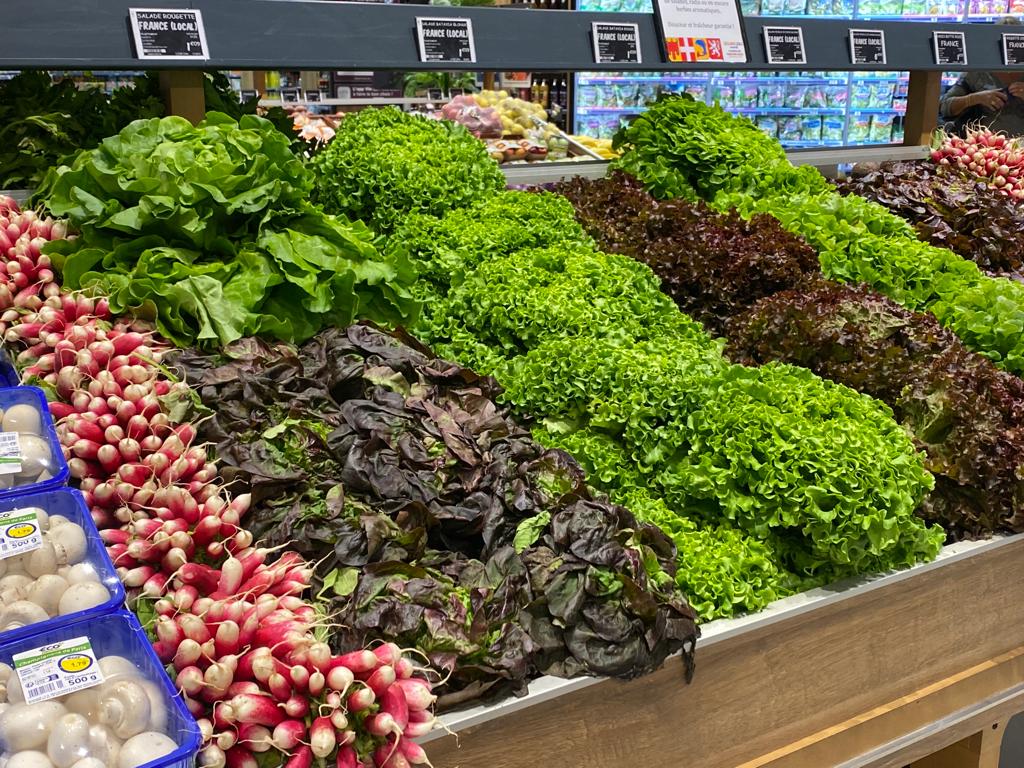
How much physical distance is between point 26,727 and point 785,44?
11.4 ft

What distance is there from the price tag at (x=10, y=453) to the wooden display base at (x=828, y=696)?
95cm

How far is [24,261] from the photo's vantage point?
2277 millimetres

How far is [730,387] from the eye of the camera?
2254 millimetres

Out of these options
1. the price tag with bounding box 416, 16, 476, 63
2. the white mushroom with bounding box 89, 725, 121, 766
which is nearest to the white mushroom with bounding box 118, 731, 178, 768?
the white mushroom with bounding box 89, 725, 121, 766

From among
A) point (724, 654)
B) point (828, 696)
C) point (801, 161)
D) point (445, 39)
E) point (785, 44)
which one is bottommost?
point (828, 696)

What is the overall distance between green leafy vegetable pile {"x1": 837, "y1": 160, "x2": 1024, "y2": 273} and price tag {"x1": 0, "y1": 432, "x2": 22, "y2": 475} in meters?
3.34

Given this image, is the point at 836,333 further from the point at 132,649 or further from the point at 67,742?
the point at 67,742

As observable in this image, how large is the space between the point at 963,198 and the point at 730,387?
91.4 inches

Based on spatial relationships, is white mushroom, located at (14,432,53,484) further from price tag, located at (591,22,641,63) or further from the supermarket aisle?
the supermarket aisle

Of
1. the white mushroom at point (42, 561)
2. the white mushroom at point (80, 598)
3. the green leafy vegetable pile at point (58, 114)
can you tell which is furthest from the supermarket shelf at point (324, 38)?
the white mushroom at point (80, 598)

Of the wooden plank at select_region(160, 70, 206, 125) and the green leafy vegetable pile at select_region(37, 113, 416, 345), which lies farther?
the wooden plank at select_region(160, 70, 206, 125)

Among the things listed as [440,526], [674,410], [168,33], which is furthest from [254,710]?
[168,33]

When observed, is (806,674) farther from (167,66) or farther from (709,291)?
(167,66)

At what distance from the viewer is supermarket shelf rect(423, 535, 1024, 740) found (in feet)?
5.43
